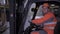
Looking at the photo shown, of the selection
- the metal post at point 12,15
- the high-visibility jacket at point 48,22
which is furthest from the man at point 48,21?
the metal post at point 12,15

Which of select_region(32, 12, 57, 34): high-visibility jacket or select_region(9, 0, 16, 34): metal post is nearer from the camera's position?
select_region(9, 0, 16, 34): metal post

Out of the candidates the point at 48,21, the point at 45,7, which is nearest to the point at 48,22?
the point at 48,21

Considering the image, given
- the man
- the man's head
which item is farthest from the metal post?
the man's head

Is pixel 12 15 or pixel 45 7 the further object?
pixel 45 7

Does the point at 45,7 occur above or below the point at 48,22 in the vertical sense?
above

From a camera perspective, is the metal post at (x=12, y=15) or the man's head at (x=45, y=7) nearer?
the metal post at (x=12, y=15)

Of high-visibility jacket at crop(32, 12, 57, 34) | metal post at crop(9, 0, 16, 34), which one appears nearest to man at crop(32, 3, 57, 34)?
high-visibility jacket at crop(32, 12, 57, 34)

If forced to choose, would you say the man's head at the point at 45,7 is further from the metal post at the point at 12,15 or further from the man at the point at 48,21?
the metal post at the point at 12,15

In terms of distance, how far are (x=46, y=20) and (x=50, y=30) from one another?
144mm

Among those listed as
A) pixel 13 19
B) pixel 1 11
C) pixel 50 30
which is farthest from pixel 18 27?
pixel 1 11

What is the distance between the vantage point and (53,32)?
2008 millimetres

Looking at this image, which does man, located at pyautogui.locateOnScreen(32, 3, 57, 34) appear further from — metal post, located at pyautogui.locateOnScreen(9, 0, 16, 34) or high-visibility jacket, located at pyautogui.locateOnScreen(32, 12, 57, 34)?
metal post, located at pyautogui.locateOnScreen(9, 0, 16, 34)

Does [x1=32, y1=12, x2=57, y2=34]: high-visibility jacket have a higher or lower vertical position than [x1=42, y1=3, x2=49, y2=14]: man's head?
lower

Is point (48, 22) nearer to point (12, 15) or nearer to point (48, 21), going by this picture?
point (48, 21)
